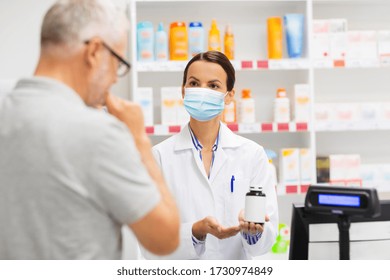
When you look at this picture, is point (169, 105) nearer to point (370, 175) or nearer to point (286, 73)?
point (286, 73)

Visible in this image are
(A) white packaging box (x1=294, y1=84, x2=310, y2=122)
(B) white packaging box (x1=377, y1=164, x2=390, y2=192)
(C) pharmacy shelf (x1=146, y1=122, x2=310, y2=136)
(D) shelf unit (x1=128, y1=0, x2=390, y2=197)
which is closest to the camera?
(C) pharmacy shelf (x1=146, y1=122, x2=310, y2=136)

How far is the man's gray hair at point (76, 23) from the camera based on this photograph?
1135mm

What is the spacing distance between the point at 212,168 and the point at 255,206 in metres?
0.49

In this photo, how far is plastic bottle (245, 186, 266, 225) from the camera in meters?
1.61

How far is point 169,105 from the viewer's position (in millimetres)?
3605

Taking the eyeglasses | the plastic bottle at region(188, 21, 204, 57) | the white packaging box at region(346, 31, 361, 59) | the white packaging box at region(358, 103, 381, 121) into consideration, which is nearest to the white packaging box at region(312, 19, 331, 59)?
the white packaging box at region(346, 31, 361, 59)

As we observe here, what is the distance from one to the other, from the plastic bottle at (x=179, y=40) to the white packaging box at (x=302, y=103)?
0.79 meters

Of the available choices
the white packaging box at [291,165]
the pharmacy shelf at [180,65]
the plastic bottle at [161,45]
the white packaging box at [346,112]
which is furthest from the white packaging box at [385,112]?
the plastic bottle at [161,45]

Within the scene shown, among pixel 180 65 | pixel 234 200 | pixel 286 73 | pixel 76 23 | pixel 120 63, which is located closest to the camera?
pixel 76 23

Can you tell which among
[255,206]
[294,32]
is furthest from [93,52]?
[294,32]

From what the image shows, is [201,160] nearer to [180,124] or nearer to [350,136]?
[180,124]

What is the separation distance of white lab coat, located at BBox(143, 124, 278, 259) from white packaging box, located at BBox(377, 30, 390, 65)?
1973mm

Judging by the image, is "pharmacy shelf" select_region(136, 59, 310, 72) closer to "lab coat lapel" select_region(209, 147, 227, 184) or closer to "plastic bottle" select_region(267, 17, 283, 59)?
"plastic bottle" select_region(267, 17, 283, 59)
